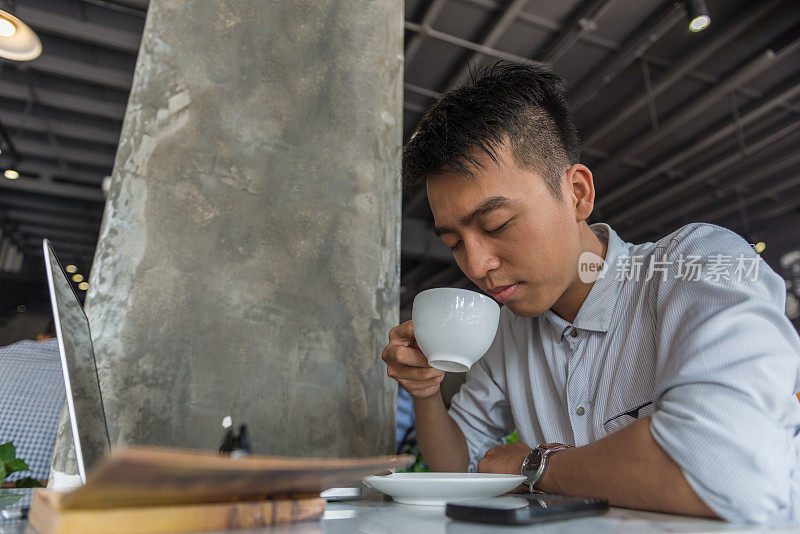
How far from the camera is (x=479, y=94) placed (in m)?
1.19

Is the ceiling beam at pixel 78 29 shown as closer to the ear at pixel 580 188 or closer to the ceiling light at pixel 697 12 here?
the ceiling light at pixel 697 12

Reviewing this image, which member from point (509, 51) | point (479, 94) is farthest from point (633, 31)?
point (479, 94)

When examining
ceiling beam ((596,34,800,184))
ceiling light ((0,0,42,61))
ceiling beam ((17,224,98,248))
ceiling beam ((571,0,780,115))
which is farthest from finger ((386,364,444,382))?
ceiling beam ((17,224,98,248))

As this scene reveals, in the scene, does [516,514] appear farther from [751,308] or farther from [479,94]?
[479,94]

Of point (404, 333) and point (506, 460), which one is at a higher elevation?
point (404, 333)

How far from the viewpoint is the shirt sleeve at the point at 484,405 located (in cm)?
142

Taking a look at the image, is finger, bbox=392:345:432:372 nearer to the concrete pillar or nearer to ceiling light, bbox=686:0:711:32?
the concrete pillar

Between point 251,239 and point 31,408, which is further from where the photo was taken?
point 31,408

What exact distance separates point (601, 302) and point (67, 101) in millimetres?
6554

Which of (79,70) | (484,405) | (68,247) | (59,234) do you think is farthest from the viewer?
(68,247)

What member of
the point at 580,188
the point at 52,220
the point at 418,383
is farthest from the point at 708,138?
the point at 52,220

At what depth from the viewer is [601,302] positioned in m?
1.17

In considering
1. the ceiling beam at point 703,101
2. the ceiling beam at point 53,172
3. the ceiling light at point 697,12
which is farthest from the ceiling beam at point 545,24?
the ceiling beam at point 53,172

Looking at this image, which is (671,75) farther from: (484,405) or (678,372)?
(678,372)
